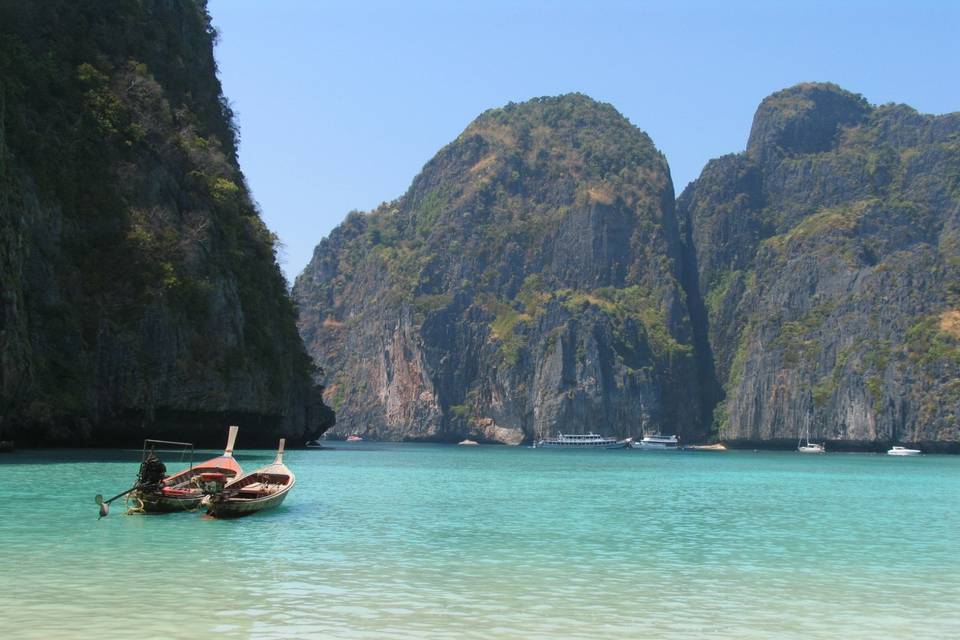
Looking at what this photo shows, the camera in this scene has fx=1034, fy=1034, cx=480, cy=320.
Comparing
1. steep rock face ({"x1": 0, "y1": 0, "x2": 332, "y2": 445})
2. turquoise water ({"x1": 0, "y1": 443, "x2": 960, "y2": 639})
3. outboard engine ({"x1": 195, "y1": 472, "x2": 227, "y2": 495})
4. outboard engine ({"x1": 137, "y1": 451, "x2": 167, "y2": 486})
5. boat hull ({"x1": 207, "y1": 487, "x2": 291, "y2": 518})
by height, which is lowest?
turquoise water ({"x1": 0, "y1": 443, "x2": 960, "y2": 639})

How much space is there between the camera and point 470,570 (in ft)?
68.4

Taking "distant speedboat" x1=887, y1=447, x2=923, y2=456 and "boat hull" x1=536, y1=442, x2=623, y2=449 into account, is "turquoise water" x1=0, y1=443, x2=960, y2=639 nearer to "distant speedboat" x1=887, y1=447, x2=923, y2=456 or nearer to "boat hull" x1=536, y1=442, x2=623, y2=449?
"distant speedboat" x1=887, y1=447, x2=923, y2=456

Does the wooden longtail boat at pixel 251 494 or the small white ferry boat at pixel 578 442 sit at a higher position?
the small white ferry boat at pixel 578 442

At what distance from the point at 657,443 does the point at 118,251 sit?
441 ft

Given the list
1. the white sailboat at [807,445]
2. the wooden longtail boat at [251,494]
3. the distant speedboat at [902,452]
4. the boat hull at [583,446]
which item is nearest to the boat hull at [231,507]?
the wooden longtail boat at [251,494]

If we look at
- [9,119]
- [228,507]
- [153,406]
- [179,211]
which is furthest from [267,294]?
[228,507]

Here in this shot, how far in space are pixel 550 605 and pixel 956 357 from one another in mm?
149596

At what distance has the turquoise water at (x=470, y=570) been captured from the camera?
15.8m

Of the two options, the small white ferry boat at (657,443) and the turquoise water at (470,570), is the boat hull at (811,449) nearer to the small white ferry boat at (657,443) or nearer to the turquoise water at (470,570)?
the small white ferry boat at (657,443)

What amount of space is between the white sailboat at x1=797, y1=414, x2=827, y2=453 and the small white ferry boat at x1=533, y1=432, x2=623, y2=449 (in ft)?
105

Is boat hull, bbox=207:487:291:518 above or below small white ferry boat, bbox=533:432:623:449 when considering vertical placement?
below

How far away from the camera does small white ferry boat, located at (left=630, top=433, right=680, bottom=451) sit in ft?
602

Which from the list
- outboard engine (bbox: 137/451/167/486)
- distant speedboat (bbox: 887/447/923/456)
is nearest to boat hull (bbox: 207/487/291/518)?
outboard engine (bbox: 137/451/167/486)

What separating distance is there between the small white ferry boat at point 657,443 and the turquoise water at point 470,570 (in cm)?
14576
